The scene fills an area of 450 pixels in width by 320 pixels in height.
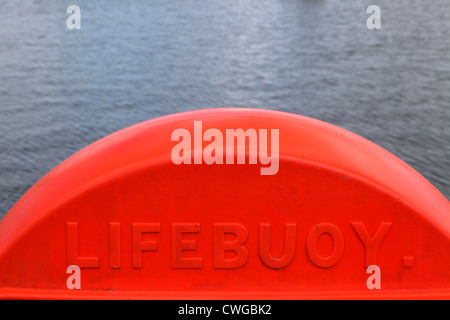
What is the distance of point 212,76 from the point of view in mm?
8094

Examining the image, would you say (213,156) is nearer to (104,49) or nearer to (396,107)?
(396,107)

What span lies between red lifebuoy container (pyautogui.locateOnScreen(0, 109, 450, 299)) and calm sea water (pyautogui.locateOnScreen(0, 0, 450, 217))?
3110 mm

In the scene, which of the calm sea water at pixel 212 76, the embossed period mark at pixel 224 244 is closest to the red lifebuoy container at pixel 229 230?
the embossed period mark at pixel 224 244

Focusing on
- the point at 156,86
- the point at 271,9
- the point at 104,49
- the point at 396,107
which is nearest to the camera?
the point at 396,107

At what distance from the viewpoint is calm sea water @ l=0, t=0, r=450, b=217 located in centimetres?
621

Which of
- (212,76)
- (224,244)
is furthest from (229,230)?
(212,76)

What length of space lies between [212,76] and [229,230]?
6.38 meters

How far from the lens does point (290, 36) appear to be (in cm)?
1089

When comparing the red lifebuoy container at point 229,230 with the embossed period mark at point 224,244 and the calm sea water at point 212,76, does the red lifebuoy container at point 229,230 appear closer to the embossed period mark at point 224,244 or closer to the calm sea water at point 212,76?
the embossed period mark at point 224,244

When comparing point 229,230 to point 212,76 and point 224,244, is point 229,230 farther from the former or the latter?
point 212,76

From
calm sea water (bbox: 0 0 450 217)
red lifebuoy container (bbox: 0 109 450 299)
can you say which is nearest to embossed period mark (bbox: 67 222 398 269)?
red lifebuoy container (bbox: 0 109 450 299)

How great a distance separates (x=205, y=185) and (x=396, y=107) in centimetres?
562
